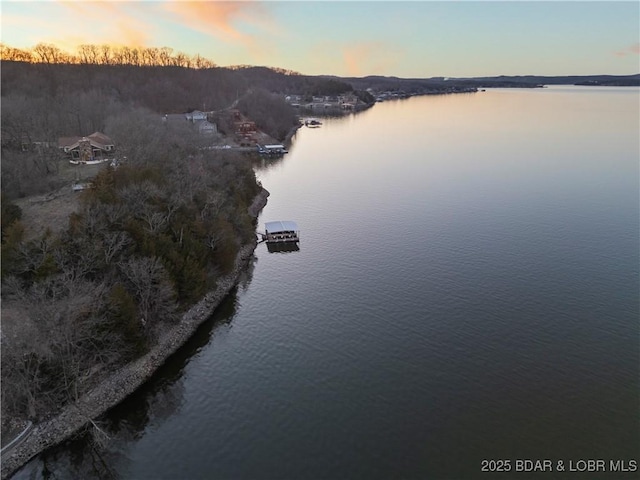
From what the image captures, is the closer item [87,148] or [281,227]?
[281,227]

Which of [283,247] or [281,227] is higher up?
[281,227]

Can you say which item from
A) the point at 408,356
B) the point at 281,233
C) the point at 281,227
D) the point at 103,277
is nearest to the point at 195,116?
the point at 281,227

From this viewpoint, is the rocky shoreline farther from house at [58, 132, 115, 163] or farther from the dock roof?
house at [58, 132, 115, 163]

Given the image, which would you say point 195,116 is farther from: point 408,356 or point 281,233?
point 408,356

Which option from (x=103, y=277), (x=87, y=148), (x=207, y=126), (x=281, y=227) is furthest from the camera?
(x=207, y=126)

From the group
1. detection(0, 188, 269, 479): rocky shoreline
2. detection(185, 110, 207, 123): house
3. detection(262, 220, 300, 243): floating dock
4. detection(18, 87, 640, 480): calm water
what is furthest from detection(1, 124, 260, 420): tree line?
detection(185, 110, 207, 123): house

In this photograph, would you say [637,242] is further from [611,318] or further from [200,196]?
[200,196]

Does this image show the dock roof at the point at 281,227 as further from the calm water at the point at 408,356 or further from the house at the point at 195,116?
the house at the point at 195,116

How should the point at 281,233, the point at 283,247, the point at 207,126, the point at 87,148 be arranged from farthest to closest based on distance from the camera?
1. the point at 207,126
2. the point at 87,148
3. the point at 281,233
4. the point at 283,247

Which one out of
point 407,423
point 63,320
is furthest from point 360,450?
point 63,320
